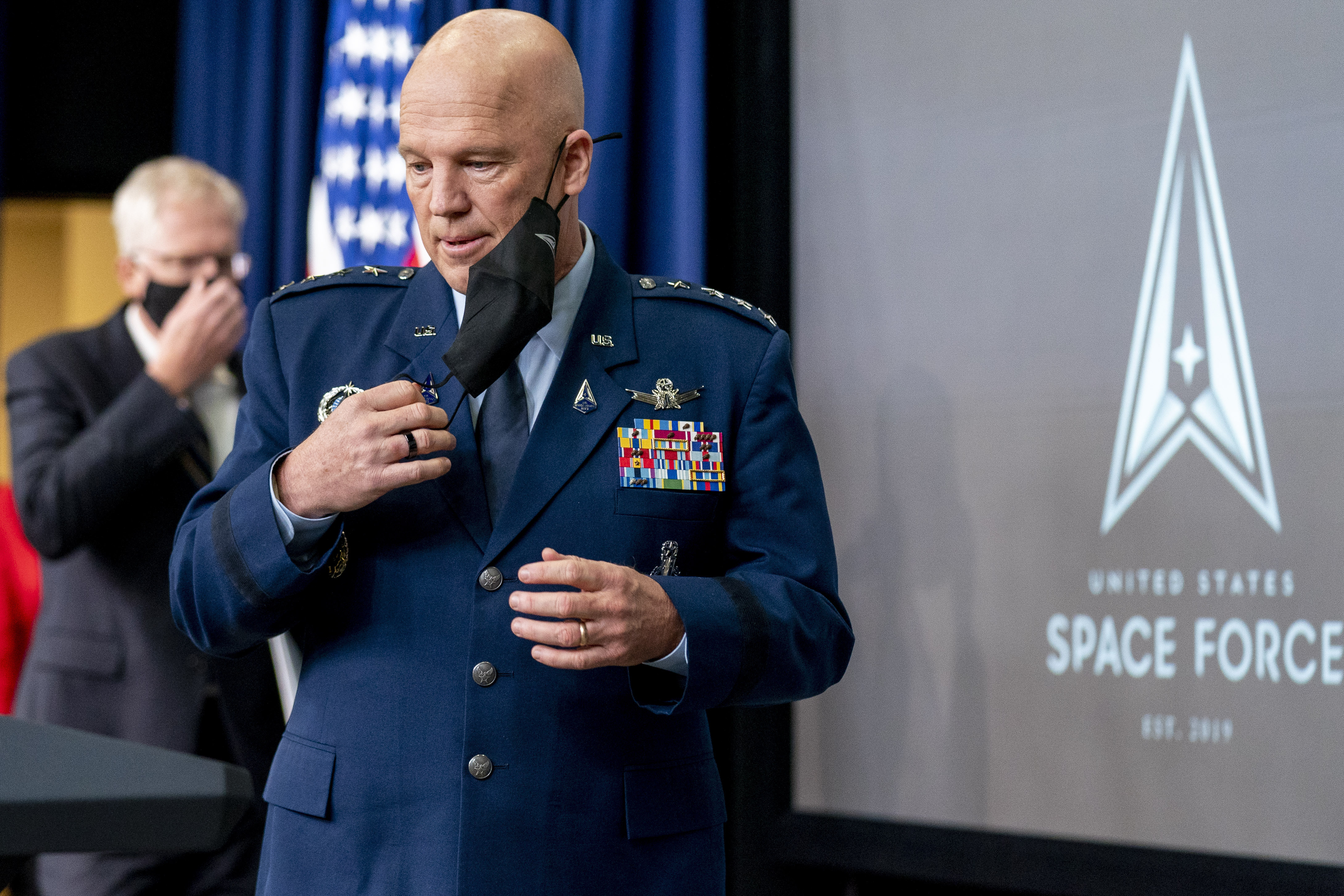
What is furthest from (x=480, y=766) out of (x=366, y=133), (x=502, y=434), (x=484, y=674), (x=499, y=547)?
(x=366, y=133)

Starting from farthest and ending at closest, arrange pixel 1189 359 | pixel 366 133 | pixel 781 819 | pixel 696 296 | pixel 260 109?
1. pixel 260 109
2. pixel 366 133
3. pixel 781 819
4. pixel 1189 359
5. pixel 696 296

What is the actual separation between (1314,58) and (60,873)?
2.04 m

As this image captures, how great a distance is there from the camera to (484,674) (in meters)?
1.13

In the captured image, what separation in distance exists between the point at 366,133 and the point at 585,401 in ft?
5.51

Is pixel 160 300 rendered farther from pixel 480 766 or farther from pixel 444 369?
pixel 480 766

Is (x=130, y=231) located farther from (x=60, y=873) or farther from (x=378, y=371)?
(x=378, y=371)

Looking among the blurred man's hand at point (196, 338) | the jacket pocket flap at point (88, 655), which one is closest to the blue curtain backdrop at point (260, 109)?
the blurred man's hand at point (196, 338)

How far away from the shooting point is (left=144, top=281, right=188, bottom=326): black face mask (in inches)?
86.7

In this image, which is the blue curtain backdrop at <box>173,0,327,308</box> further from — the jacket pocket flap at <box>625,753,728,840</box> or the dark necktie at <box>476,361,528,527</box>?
the jacket pocket flap at <box>625,753,728,840</box>

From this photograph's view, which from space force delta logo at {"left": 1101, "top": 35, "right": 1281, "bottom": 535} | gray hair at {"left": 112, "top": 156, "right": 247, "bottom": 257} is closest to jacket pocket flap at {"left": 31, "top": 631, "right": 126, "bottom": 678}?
gray hair at {"left": 112, "top": 156, "right": 247, "bottom": 257}

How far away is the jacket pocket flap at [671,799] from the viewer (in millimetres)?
1146

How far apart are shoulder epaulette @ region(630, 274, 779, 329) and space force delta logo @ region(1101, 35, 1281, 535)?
728mm

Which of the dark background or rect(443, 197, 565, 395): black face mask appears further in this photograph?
the dark background

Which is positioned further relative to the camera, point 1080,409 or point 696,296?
point 1080,409
